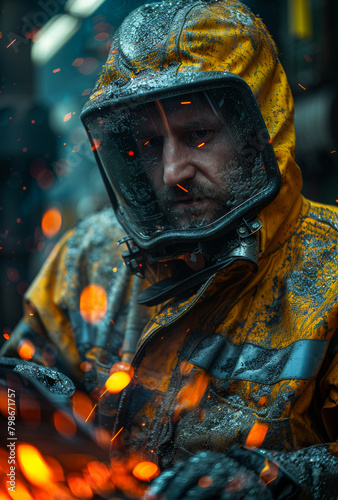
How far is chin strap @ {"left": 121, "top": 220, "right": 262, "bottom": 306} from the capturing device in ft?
4.96

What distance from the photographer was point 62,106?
2.85 metres

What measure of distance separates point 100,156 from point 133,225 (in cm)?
33

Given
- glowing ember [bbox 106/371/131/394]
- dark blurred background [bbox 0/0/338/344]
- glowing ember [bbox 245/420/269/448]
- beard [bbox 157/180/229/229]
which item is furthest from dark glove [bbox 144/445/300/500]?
dark blurred background [bbox 0/0/338/344]

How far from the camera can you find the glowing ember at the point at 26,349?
2084 millimetres

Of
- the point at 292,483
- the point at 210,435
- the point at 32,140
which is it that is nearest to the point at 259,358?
the point at 210,435

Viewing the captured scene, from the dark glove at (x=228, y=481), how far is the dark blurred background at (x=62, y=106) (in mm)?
1569

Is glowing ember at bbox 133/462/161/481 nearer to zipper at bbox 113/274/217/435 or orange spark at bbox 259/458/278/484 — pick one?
zipper at bbox 113/274/217/435

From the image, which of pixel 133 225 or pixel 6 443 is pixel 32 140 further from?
pixel 6 443

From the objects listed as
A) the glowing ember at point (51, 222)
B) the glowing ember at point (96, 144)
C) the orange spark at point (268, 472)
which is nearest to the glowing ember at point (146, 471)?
the orange spark at point (268, 472)

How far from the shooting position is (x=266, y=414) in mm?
1343

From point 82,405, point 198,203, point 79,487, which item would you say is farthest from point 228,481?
point 198,203

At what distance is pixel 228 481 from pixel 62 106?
2.44m

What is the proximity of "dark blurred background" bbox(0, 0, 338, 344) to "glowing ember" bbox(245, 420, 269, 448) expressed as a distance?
1.51 m

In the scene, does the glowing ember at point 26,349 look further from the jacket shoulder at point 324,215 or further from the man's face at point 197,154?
the jacket shoulder at point 324,215
